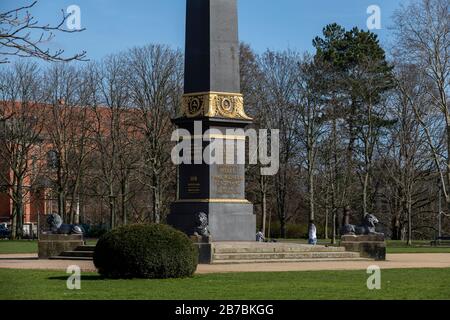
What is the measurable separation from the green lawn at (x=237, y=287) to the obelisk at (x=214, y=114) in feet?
30.0

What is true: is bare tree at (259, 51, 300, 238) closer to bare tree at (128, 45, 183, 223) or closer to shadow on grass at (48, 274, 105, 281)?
bare tree at (128, 45, 183, 223)

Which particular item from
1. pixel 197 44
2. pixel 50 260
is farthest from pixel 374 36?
pixel 50 260

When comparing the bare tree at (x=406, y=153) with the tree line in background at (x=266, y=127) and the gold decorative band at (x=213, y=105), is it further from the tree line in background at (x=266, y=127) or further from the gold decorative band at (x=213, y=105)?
the gold decorative band at (x=213, y=105)

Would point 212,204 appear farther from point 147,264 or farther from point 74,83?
point 74,83

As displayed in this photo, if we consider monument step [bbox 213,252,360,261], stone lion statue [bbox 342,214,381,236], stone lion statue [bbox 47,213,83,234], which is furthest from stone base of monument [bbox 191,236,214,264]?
stone lion statue [bbox 342,214,381,236]

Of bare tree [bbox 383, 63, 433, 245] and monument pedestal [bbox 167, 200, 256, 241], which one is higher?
bare tree [bbox 383, 63, 433, 245]

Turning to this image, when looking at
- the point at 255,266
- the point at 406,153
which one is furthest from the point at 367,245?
the point at 406,153

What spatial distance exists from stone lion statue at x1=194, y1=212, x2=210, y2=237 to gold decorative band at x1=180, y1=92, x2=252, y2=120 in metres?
4.25

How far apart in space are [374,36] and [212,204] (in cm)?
4361

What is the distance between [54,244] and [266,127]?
31.8 m

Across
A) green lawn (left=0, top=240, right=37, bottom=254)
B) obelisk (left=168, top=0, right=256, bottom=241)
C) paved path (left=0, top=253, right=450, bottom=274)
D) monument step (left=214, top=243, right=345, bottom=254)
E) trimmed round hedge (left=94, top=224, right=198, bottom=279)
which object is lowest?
green lawn (left=0, top=240, right=37, bottom=254)

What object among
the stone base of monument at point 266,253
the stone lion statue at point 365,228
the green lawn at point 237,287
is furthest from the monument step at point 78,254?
the stone lion statue at point 365,228

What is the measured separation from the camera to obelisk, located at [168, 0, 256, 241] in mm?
33781

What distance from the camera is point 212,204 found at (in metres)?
33.5
